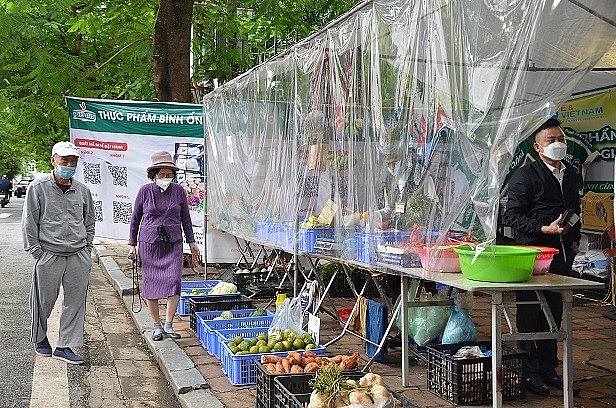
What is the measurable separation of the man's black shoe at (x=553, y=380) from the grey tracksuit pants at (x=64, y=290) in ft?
13.3

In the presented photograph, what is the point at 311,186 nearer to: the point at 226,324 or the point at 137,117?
the point at 226,324

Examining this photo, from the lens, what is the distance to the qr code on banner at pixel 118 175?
420 inches

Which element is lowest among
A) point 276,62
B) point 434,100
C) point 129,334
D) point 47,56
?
Result: point 129,334

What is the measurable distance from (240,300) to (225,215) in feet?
6.18

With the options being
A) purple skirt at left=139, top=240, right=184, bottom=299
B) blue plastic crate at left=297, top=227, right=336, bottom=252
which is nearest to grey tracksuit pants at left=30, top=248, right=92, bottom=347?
purple skirt at left=139, top=240, right=184, bottom=299

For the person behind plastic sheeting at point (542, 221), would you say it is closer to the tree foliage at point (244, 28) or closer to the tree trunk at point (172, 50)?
the tree trunk at point (172, 50)

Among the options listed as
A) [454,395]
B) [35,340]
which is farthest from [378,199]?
[35,340]

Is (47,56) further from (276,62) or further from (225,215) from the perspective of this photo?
(276,62)

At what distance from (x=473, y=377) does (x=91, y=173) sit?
7138mm

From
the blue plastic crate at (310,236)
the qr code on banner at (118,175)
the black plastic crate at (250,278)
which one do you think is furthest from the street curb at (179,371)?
the qr code on banner at (118,175)

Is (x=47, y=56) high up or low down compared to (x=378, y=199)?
up

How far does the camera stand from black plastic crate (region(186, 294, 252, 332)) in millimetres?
7641

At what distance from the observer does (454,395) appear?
5074 mm

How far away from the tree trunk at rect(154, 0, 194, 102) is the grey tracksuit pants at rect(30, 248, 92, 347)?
570cm
